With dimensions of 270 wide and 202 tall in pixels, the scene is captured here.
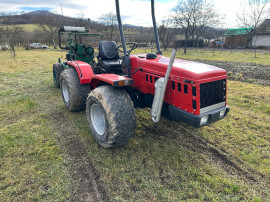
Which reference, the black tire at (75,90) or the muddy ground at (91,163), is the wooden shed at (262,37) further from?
the black tire at (75,90)

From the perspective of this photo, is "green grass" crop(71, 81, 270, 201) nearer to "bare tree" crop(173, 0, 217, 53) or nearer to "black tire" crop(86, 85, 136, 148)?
"black tire" crop(86, 85, 136, 148)

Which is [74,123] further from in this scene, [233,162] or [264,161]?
[264,161]

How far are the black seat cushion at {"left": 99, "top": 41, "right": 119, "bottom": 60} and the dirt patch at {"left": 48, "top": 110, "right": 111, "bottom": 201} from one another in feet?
5.84

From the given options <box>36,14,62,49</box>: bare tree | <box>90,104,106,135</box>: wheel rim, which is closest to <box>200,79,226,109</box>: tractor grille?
<box>90,104,106,135</box>: wheel rim

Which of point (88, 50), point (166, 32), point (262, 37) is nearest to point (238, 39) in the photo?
point (262, 37)

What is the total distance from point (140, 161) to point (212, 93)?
1536mm

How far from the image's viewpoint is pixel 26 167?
120 inches

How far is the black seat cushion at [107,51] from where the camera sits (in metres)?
4.51

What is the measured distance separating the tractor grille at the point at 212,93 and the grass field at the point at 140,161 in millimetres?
967

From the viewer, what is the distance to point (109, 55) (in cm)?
457

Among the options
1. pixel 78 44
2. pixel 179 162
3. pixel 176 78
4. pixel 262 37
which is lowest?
pixel 179 162

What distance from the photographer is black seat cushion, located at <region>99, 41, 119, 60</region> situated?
451cm

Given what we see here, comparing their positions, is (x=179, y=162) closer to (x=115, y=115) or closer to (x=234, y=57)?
(x=115, y=115)

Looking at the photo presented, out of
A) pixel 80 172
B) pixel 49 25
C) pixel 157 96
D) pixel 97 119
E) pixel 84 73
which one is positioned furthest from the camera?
pixel 49 25
